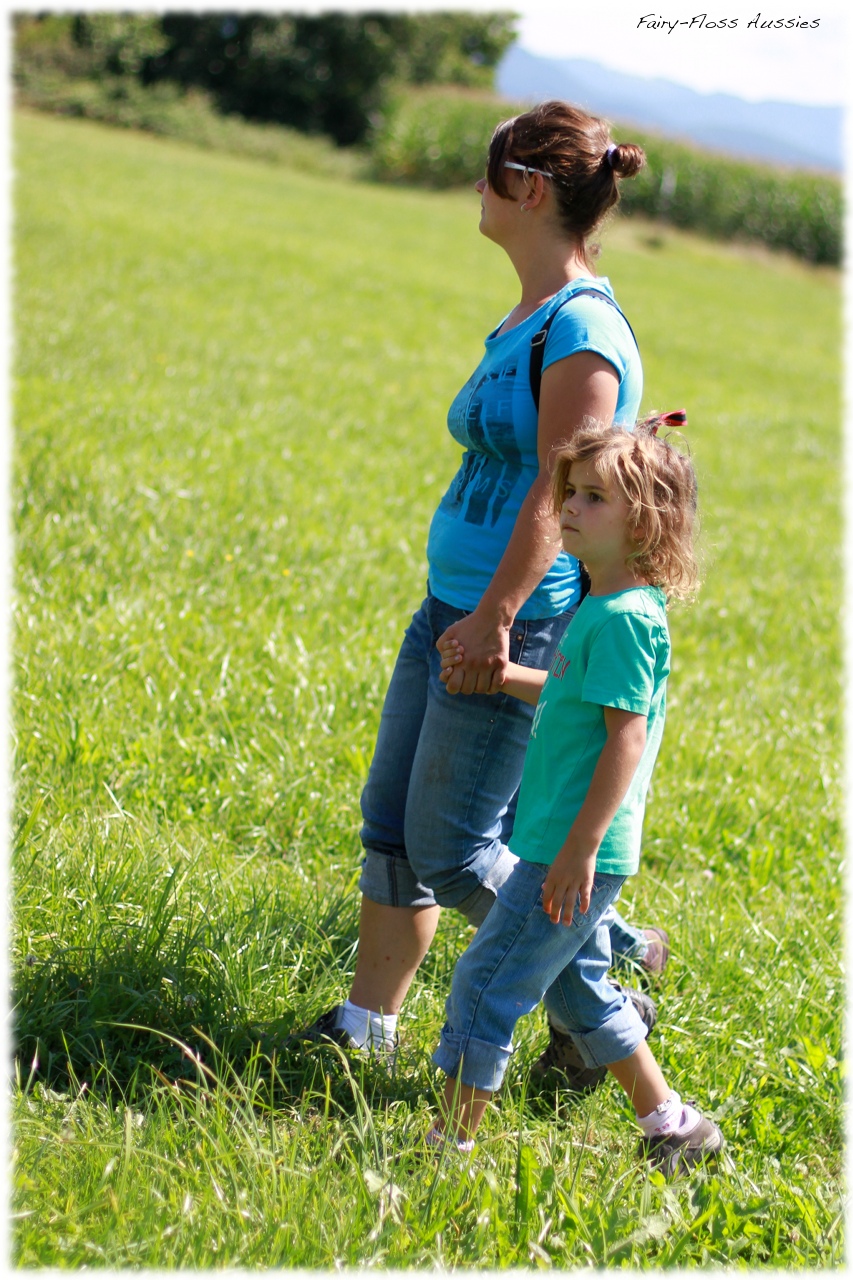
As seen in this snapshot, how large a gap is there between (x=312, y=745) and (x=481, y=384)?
170 centimetres

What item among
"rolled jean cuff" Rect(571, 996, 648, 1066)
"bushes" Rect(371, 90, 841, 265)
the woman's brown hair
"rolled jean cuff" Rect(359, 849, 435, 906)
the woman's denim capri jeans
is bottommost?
"rolled jean cuff" Rect(571, 996, 648, 1066)

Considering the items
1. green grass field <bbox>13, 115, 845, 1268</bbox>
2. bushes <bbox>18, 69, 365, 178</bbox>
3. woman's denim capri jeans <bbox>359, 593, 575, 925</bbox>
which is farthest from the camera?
bushes <bbox>18, 69, 365, 178</bbox>

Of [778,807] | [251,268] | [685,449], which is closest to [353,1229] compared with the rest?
[685,449]

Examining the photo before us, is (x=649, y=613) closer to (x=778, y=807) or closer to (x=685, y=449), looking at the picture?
(x=685, y=449)

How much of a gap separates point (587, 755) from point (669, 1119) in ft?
2.75

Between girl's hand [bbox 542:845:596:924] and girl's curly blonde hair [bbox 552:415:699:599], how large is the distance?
0.57m

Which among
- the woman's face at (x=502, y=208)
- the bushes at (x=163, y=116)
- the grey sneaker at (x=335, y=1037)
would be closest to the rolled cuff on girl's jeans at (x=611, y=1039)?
the grey sneaker at (x=335, y=1037)

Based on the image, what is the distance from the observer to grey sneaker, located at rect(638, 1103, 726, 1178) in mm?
2418

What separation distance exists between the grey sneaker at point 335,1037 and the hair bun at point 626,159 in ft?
6.34

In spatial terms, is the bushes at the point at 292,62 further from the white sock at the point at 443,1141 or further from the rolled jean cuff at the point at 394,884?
the white sock at the point at 443,1141

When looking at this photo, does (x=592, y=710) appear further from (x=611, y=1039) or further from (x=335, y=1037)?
(x=335, y=1037)

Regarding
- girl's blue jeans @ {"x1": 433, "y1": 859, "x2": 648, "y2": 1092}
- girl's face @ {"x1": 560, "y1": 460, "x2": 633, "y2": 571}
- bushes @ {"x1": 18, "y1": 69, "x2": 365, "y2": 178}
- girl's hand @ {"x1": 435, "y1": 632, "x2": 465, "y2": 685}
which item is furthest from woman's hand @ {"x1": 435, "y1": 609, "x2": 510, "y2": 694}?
bushes @ {"x1": 18, "y1": 69, "x2": 365, "y2": 178}

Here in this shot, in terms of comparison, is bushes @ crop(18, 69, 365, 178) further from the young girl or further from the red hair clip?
the young girl

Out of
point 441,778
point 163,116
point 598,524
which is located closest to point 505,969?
point 441,778
